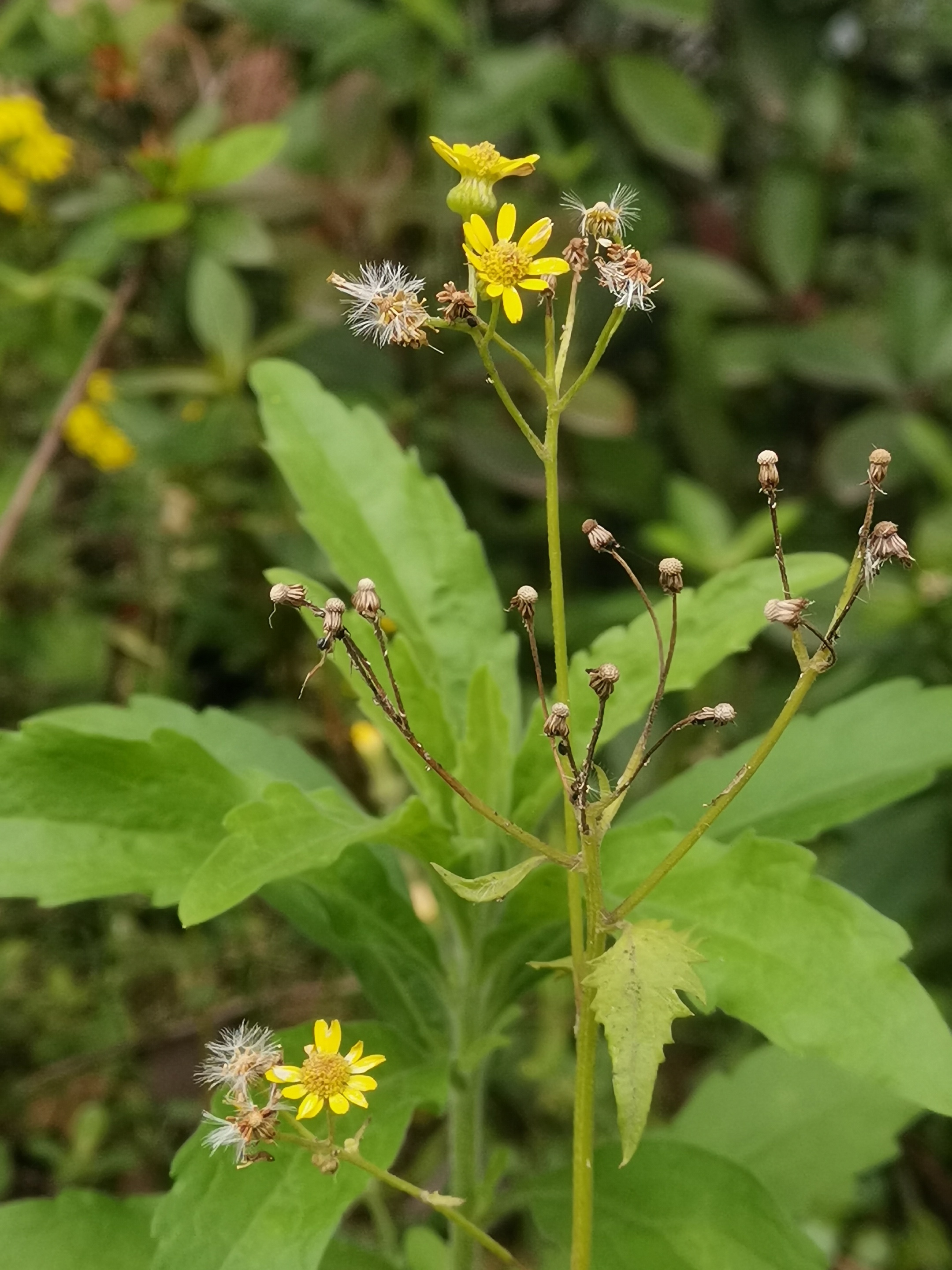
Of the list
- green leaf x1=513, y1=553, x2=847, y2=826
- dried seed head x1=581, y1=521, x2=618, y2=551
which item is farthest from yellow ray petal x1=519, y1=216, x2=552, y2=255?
green leaf x1=513, y1=553, x2=847, y2=826

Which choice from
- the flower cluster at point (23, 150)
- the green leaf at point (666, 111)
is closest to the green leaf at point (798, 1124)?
the green leaf at point (666, 111)

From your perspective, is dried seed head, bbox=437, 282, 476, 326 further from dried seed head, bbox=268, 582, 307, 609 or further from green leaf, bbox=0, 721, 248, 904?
green leaf, bbox=0, 721, 248, 904

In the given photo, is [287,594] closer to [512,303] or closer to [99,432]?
[512,303]

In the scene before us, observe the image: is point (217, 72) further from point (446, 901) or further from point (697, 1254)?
point (697, 1254)

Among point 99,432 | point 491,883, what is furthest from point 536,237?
point 99,432

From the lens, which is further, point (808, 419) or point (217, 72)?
point (808, 419)

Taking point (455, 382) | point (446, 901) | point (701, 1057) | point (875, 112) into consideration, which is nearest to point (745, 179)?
point (875, 112)
